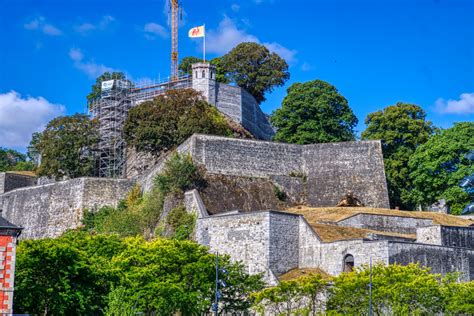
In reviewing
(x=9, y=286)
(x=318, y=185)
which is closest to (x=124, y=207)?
(x=318, y=185)

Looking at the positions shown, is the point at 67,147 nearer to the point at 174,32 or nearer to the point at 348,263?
the point at 174,32

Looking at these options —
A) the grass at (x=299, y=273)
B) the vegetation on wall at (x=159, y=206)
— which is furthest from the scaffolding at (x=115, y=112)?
the grass at (x=299, y=273)

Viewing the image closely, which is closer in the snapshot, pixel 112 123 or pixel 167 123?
pixel 167 123

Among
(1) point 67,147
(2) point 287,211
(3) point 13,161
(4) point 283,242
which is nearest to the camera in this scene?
(4) point 283,242

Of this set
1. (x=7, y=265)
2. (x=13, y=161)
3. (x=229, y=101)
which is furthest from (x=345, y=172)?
(x=13, y=161)

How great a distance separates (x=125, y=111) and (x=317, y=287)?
126 ft

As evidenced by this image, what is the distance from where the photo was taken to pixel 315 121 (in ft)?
244

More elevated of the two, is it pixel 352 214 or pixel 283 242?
pixel 352 214

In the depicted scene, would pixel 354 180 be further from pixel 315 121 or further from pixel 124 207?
pixel 124 207

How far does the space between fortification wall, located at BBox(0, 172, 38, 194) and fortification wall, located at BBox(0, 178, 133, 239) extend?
11233 mm

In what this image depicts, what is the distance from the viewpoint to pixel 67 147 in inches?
2899

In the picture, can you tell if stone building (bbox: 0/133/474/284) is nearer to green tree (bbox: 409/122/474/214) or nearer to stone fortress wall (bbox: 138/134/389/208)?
stone fortress wall (bbox: 138/134/389/208)

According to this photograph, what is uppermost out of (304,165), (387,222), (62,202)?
(304,165)

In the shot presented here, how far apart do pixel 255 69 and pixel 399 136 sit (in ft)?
61.5
